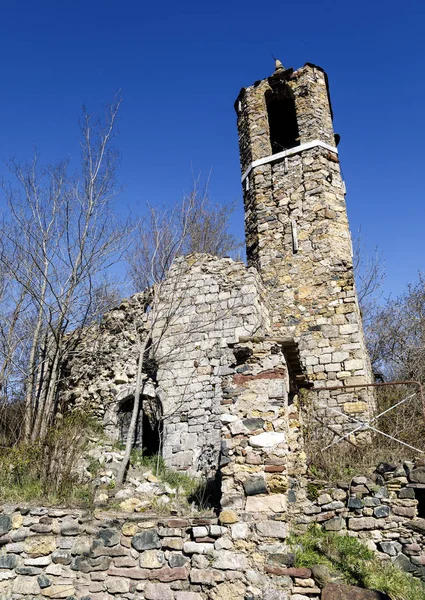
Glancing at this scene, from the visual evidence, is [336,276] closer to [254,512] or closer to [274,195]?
[274,195]

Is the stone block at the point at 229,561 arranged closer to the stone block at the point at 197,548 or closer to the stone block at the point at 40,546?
the stone block at the point at 197,548

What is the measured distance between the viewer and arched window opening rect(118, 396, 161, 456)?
9.34 metres

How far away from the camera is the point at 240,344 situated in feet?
16.2

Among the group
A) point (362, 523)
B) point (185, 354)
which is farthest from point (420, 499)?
point (185, 354)

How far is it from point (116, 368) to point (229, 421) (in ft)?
20.4

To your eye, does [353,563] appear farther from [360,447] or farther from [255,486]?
[360,447]

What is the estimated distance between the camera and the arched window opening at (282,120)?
1177 cm

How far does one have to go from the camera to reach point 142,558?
4449mm

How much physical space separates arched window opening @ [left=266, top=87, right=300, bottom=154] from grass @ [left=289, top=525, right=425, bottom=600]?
30.4 ft

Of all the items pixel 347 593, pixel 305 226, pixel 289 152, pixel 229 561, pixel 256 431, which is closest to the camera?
pixel 347 593

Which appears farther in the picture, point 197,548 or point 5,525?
point 5,525

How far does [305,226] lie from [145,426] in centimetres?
563

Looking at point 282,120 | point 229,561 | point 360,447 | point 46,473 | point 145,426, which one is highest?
point 282,120

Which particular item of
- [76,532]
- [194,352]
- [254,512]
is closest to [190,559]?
[254,512]
